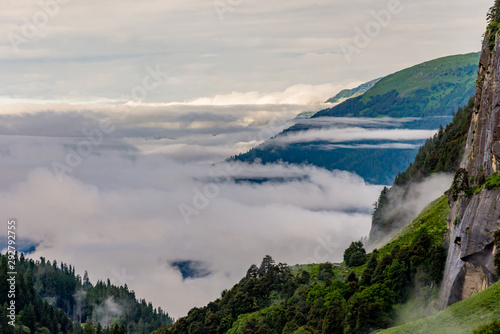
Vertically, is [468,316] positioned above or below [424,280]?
below

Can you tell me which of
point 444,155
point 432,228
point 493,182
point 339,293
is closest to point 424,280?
point 432,228

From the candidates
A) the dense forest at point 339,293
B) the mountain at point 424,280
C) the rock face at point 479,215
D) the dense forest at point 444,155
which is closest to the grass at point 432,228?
the dense forest at point 339,293

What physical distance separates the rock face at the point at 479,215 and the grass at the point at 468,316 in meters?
5.25

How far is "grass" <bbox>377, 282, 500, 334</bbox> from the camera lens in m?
55.8

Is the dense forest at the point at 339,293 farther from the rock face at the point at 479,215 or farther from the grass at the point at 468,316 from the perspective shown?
the grass at the point at 468,316

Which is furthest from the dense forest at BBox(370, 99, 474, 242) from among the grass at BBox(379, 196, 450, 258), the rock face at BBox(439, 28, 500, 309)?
the rock face at BBox(439, 28, 500, 309)

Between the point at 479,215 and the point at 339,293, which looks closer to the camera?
the point at 479,215

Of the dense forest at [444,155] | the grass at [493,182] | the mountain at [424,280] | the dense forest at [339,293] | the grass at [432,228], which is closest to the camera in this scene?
the mountain at [424,280]

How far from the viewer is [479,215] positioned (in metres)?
69.4

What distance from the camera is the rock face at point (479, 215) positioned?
66.8 m

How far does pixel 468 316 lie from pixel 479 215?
1549cm

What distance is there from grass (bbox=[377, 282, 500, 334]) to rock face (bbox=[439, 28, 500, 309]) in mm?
5247

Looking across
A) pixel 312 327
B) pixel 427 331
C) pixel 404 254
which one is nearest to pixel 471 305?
pixel 427 331

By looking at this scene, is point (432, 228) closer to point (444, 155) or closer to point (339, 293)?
point (339, 293)
